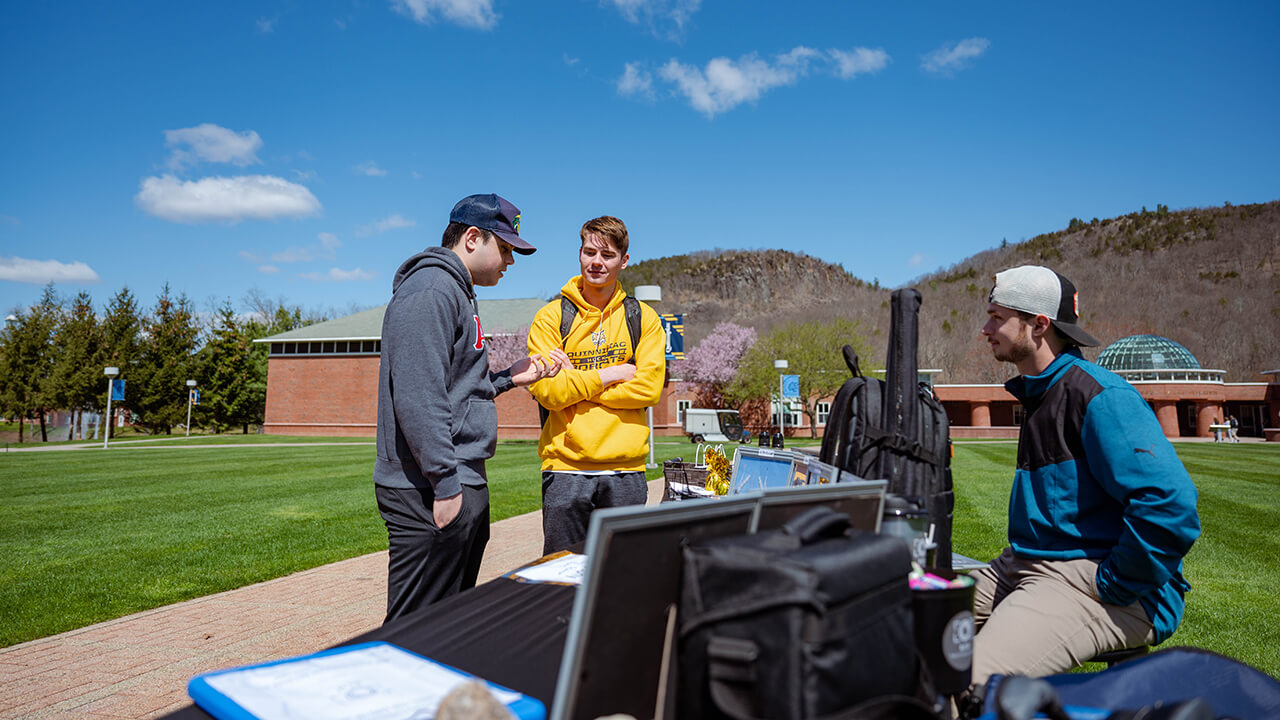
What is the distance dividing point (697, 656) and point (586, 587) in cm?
24

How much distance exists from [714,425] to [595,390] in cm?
3658

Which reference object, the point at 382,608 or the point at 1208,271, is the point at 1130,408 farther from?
the point at 1208,271

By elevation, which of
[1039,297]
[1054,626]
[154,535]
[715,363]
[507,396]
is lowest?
[154,535]

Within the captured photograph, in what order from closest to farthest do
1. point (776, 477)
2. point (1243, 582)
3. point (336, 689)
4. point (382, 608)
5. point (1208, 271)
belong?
point (336, 689) → point (776, 477) → point (382, 608) → point (1243, 582) → point (1208, 271)

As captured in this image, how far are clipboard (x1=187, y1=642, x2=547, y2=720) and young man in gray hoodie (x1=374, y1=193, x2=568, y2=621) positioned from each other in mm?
974

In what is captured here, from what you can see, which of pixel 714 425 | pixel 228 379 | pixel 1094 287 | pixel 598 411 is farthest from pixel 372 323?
pixel 1094 287

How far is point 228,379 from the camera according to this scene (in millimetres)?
57812

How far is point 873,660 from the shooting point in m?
1.27

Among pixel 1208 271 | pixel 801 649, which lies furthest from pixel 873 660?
pixel 1208 271

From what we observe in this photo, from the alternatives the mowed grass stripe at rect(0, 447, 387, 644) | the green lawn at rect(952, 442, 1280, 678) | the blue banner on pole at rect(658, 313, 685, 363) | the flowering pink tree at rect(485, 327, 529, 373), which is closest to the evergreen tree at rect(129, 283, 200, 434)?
the flowering pink tree at rect(485, 327, 529, 373)

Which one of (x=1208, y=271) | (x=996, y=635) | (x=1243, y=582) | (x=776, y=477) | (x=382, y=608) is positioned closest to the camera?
(x=996, y=635)

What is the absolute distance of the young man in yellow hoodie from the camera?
357 cm

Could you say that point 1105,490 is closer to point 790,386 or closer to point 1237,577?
point 1237,577

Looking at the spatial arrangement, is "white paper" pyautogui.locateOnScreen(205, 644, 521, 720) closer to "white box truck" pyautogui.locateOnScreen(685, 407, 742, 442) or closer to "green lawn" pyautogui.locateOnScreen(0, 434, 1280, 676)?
"green lawn" pyautogui.locateOnScreen(0, 434, 1280, 676)
